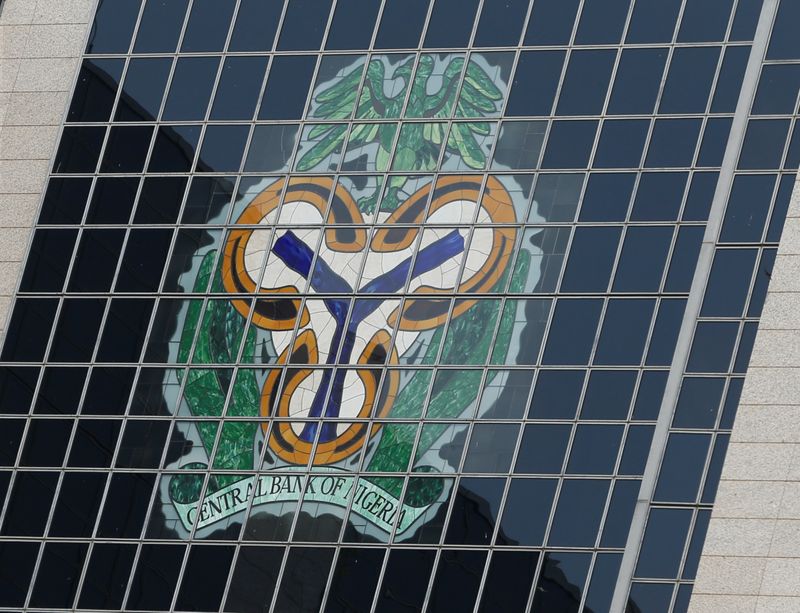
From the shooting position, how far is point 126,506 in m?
42.5

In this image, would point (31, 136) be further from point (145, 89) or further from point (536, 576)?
point (536, 576)

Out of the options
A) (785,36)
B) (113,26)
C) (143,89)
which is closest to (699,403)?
(785,36)

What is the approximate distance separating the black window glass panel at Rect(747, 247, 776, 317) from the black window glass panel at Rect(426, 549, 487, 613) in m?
5.94

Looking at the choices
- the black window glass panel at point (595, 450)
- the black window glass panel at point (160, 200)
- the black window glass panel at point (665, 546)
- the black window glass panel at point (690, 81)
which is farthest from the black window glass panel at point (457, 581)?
the black window glass panel at point (160, 200)

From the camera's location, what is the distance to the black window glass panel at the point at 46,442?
43250 mm

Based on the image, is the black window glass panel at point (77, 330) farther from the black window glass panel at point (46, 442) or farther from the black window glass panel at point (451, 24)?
the black window glass panel at point (451, 24)

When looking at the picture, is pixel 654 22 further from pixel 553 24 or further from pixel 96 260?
pixel 96 260

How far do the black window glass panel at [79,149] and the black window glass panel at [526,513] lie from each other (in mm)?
10464

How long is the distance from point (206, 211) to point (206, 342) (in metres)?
2.46

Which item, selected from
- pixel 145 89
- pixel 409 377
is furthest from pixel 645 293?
pixel 145 89

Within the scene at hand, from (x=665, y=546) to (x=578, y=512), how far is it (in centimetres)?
157

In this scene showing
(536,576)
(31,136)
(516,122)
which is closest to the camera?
(536,576)

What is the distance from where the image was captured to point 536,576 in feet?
131

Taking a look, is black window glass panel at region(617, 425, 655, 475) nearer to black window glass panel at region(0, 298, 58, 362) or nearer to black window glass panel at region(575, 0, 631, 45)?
black window glass panel at region(575, 0, 631, 45)
